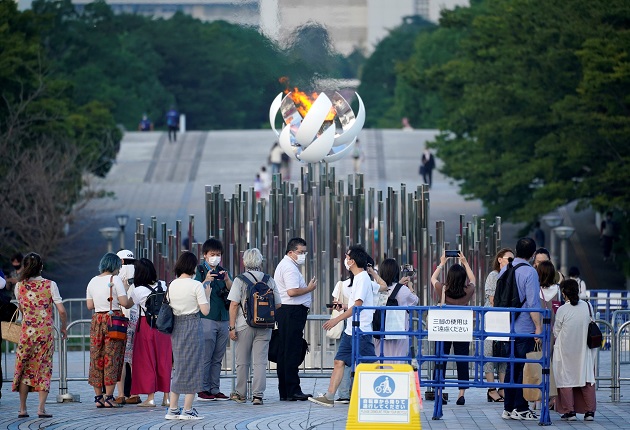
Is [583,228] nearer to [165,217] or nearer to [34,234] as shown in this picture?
[165,217]

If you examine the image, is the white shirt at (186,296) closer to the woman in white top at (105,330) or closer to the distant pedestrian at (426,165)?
the woman in white top at (105,330)

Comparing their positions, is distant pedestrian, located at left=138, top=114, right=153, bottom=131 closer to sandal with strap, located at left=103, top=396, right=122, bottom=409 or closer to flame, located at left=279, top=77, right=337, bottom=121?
flame, located at left=279, top=77, right=337, bottom=121

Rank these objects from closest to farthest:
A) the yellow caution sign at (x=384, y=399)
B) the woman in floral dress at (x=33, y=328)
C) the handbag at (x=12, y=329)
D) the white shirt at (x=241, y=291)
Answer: the yellow caution sign at (x=384, y=399) → the woman in floral dress at (x=33, y=328) → the handbag at (x=12, y=329) → the white shirt at (x=241, y=291)

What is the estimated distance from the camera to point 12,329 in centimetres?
1253

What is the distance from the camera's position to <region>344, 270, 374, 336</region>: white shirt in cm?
1203

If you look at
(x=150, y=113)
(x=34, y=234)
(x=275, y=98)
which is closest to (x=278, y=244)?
(x=275, y=98)

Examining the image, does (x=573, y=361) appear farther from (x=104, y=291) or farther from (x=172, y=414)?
(x=104, y=291)

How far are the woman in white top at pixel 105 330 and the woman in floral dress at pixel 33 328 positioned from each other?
0.54 metres

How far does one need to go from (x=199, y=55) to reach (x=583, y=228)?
959 inches

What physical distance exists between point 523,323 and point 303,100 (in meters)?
6.39

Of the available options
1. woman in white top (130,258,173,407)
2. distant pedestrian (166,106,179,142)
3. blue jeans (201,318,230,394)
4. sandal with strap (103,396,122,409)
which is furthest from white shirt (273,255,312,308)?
distant pedestrian (166,106,179,142)

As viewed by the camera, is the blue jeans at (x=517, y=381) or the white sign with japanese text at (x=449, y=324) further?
the blue jeans at (x=517, y=381)

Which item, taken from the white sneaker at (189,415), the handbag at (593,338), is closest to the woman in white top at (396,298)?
the handbag at (593,338)

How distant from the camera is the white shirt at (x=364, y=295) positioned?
12.0 m
